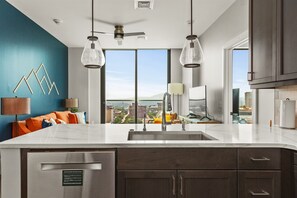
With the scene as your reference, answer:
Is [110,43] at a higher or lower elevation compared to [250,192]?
higher

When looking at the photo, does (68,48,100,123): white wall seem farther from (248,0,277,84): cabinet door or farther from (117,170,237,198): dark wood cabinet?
(117,170,237,198): dark wood cabinet

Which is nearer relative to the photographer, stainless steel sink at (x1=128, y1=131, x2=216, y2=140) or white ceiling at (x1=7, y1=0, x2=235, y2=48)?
stainless steel sink at (x1=128, y1=131, x2=216, y2=140)

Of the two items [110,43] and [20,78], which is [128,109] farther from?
[20,78]

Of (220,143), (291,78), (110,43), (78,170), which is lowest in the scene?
(78,170)

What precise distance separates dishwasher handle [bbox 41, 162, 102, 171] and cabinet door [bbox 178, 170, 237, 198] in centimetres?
53

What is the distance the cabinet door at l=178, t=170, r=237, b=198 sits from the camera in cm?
146

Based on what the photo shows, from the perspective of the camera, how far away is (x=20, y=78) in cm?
435

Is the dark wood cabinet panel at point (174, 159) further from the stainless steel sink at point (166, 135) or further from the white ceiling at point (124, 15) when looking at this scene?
the white ceiling at point (124, 15)

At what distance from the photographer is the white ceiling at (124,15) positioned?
3918mm

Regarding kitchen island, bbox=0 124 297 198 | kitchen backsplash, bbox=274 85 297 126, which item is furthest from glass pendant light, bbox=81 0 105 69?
kitchen backsplash, bbox=274 85 297 126

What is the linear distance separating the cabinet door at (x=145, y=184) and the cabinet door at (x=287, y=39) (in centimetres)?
116

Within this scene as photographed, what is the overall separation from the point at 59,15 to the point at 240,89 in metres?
3.74

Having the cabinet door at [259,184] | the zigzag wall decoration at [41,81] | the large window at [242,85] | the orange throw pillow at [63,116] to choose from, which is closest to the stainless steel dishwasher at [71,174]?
the cabinet door at [259,184]

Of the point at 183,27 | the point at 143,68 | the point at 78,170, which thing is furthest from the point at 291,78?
the point at 143,68
